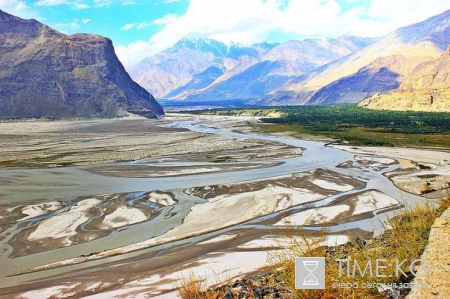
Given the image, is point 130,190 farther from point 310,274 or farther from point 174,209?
point 310,274

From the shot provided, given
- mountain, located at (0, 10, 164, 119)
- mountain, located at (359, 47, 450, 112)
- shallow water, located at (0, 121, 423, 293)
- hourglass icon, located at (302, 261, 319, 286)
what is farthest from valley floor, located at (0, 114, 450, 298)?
mountain, located at (0, 10, 164, 119)

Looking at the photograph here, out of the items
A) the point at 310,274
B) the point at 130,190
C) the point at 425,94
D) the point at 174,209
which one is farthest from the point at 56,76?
the point at 310,274

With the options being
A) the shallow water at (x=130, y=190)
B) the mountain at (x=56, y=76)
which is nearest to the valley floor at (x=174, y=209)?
the shallow water at (x=130, y=190)

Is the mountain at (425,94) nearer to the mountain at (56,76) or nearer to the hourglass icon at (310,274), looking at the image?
the mountain at (56,76)

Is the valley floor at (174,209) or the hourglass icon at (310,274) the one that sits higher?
the hourglass icon at (310,274)

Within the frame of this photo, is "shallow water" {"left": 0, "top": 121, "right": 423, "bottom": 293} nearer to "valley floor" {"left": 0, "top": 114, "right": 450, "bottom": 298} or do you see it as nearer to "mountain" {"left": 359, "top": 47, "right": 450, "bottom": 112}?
"valley floor" {"left": 0, "top": 114, "right": 450, "bottom": 298}
